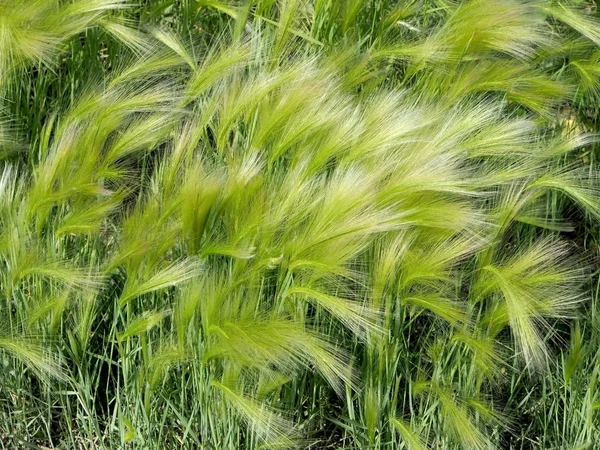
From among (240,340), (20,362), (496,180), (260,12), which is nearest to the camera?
(240,340)

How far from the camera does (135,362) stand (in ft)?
6.07

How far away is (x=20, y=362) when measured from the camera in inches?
71.7

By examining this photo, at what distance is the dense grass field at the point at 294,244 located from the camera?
1562 mm

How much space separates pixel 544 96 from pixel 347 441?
773 mm

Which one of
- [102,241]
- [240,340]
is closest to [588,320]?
[240,340]

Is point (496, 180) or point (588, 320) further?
point (588, 320)

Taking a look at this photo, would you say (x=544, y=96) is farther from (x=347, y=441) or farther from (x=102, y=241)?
(x=102, y=241)

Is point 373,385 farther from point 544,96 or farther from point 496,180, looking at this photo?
point 544,96

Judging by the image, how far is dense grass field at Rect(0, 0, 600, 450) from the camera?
61.5 inches

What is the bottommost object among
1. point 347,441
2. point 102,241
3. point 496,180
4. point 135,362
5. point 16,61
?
point 347,441

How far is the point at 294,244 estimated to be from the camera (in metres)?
1.54

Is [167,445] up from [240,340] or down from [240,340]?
down

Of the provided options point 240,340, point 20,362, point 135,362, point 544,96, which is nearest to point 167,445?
point 135,362

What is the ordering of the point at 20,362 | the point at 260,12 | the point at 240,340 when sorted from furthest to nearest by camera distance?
the point at 260,12 < the point at 20,362 < the point at 240,340
